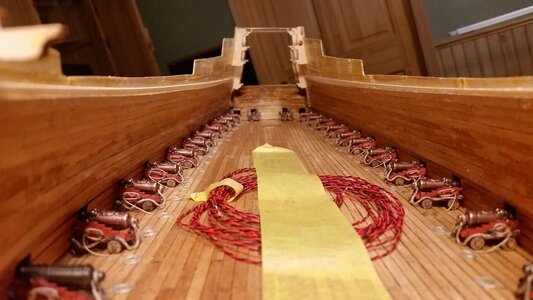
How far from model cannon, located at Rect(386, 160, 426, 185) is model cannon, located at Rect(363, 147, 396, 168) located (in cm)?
24

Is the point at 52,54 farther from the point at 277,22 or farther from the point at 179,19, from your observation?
the point at 179,19

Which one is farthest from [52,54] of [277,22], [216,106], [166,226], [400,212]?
[277,22]

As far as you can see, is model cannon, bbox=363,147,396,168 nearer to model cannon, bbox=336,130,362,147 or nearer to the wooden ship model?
the wooden ship model

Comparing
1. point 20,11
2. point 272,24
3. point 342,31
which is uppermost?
point 20,11

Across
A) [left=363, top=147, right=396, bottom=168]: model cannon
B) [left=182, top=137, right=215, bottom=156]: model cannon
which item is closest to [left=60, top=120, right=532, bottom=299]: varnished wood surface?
[left=363, top=147, right=396, bottom=168]: model cannon

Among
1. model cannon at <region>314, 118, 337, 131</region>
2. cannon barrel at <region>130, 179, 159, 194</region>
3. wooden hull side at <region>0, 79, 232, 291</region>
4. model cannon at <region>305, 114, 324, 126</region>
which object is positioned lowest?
model cannon at <region>314, 118, 337, 131</region>

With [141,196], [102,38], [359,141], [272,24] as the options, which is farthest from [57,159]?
[272,24]

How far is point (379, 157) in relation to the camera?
2.09 metres

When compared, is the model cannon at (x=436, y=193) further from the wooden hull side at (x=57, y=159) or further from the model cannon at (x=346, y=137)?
the model cannon at (x=346, y=137)

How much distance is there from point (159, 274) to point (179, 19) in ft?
21.0

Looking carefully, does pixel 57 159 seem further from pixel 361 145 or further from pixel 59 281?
pixel 361 145

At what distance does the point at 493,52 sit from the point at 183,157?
13.8 ft

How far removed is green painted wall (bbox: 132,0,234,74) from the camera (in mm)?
6930

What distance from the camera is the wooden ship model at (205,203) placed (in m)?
0.92
